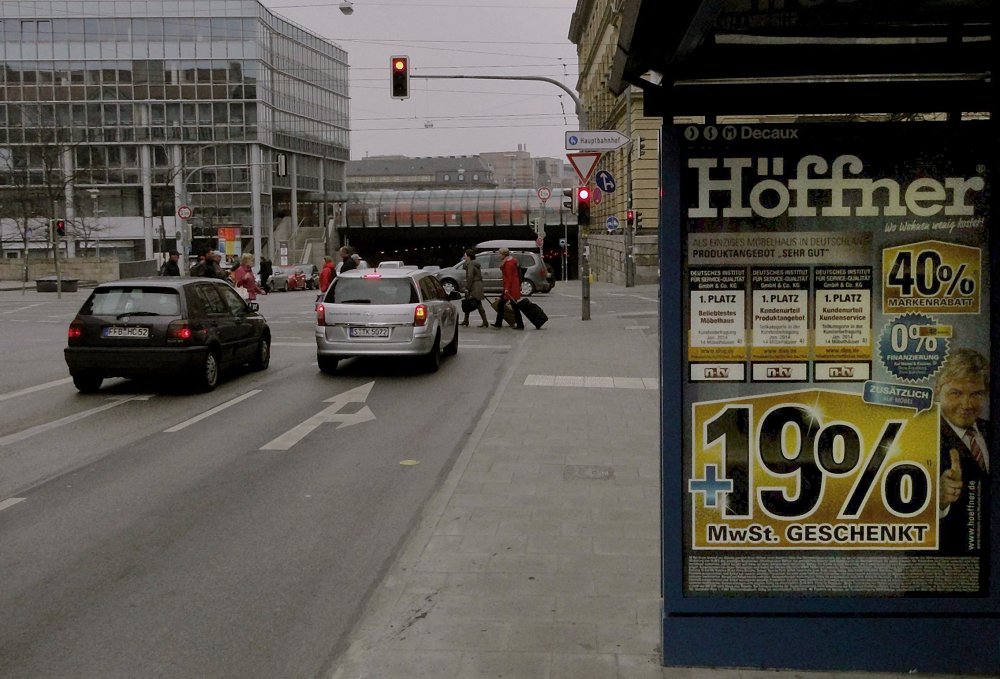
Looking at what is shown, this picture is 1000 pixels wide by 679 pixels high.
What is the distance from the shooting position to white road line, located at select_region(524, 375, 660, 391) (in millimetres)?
13812

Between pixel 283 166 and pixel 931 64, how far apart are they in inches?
1861

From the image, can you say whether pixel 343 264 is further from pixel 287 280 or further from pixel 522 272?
pixel 287 280

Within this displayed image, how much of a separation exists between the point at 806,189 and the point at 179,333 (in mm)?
10679

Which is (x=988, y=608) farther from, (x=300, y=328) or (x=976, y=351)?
(x=300, y=328)

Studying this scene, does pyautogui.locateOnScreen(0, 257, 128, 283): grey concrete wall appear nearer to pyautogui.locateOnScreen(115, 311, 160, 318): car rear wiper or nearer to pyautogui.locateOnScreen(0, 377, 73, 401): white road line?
pyautogui.locateOnScreen(0, 377, 73, 401): white road line

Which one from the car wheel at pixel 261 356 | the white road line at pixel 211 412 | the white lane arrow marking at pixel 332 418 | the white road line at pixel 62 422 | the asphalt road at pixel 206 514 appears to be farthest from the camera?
the car wheel at pixel 261 356

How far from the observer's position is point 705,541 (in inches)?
170

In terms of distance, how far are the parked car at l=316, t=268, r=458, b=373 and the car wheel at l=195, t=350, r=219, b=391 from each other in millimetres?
1646

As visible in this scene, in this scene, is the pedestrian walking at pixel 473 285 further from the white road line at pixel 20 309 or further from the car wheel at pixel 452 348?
the white road line at pixel 20 309

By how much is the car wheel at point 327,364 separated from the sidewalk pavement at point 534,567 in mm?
4790

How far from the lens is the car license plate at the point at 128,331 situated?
1338cm

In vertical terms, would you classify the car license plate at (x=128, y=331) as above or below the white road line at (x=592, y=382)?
above

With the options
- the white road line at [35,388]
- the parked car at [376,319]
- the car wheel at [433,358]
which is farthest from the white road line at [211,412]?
the white road line at [35,388]

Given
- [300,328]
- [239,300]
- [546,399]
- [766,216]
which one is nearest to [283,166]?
[300,328]
